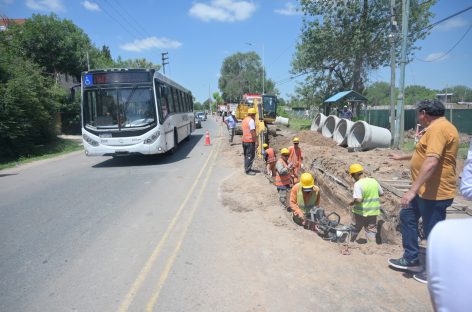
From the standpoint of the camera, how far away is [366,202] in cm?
558

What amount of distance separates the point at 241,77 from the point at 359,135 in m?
81.0

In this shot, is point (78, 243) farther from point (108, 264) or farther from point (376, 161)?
point (376, 161)

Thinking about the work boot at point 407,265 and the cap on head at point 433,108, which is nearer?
the cap on head at point 433,108

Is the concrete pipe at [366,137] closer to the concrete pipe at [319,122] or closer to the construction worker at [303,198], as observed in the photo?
the concrete pipe at [319,122]

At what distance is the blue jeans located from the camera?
3617mm

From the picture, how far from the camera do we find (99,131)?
11.2 meters

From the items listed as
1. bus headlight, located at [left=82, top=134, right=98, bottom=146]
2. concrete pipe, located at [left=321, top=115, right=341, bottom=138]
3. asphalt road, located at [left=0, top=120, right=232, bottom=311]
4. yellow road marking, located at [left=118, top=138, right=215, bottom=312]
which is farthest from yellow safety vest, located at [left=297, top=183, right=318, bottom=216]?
concrete pipe, located at [left=321, top=115, right=341, bottom=138]

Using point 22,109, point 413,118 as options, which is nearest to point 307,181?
point 22,109

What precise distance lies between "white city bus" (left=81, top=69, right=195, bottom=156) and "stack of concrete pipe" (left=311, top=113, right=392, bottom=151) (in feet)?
27.3

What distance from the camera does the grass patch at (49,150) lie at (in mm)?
16373

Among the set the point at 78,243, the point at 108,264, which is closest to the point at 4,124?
the point at 78,243

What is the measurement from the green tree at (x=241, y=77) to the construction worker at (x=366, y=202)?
85366 millimetres

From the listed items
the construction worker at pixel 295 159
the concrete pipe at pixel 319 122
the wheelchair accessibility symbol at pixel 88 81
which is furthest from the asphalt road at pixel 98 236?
the concrete pipe at pixel 319 122

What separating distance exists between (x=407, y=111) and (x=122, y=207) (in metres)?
21.9
